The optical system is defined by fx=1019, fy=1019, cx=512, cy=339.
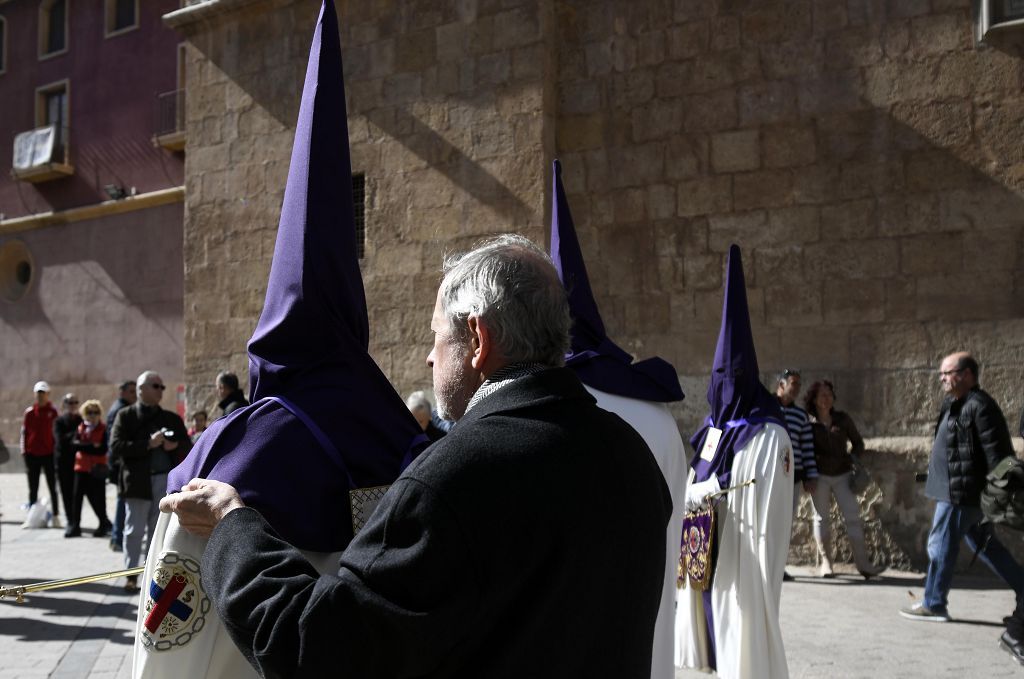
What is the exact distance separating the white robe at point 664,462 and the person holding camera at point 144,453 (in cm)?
544

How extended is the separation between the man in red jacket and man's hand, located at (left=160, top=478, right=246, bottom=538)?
11.8 m

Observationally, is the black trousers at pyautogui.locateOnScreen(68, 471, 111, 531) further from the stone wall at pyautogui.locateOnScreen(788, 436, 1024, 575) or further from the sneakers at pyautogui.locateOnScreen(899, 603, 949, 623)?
the sneakers at pyautogui.locateOnScreen(899, 603, 949, 623)

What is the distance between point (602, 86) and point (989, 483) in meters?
5.73

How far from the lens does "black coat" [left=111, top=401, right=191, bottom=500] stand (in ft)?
27.9

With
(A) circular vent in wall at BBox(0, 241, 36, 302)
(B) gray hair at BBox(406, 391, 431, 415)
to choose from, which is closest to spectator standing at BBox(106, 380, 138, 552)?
(B) gray hair at BBox(406, 391, 431, 415)

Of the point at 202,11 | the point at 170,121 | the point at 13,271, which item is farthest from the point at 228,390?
the point at 13,271

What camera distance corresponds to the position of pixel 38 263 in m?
21.2

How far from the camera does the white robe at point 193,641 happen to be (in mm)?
1921

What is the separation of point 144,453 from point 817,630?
5568 mm

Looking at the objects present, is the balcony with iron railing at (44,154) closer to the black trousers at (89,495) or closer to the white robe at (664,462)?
the black trousers at (89,495)

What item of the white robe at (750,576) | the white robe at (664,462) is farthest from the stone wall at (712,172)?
the white robe at (664,462)

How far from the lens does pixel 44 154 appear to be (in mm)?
20859

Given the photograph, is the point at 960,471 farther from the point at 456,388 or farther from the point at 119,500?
the point at 119,500

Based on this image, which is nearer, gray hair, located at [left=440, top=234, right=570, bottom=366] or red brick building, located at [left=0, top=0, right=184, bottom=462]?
gray hair, located at [left=440, top=234, right=570, bottom=366]
